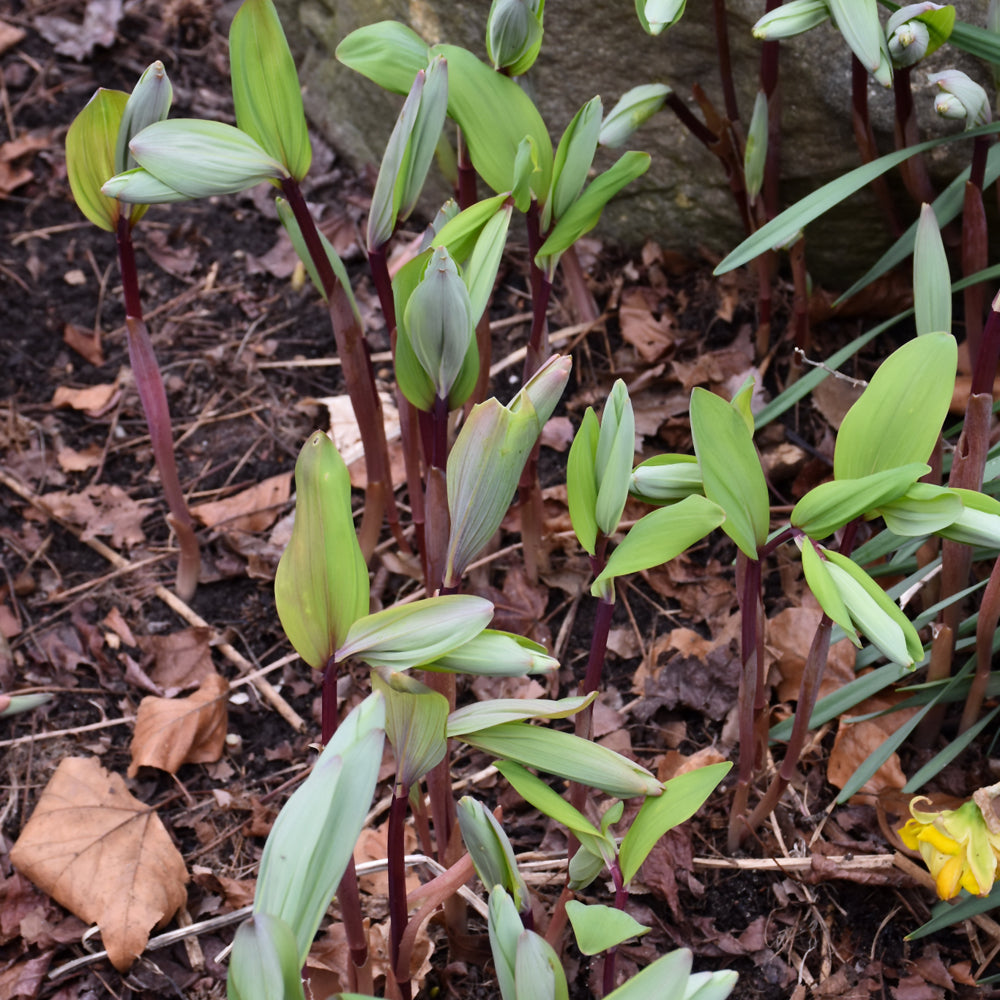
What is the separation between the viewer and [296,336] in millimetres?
1857

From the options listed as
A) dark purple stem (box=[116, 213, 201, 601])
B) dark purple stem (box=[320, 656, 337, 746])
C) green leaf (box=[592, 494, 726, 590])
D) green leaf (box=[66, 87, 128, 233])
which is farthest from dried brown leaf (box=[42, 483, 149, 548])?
green leaf (box=[592, 494, 726, 590])

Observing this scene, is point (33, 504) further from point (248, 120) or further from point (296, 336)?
point (248, 120)

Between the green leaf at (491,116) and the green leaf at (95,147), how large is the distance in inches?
14.5

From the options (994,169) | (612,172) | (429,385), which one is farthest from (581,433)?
(994,169)

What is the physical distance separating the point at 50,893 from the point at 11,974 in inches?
3.5

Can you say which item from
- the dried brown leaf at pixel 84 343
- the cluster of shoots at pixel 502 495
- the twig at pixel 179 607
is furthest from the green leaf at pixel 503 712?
the dried brown leaf at pixel 84 343

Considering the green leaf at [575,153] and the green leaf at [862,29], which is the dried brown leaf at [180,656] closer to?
the green leaf at [575,153]

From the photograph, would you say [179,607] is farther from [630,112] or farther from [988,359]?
[988,359]

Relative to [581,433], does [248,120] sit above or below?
above

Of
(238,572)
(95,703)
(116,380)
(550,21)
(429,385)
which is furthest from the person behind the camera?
(116,380)

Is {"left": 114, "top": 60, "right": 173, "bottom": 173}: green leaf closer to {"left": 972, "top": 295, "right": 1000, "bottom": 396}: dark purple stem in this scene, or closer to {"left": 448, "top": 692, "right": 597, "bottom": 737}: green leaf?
{"left": 448, "top": 692, "right": 597, "bottom": 737}: green leaf

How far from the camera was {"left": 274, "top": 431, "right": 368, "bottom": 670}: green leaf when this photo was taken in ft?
2.39

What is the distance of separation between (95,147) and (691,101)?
95 cm

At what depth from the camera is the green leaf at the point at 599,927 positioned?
730 millimetres
